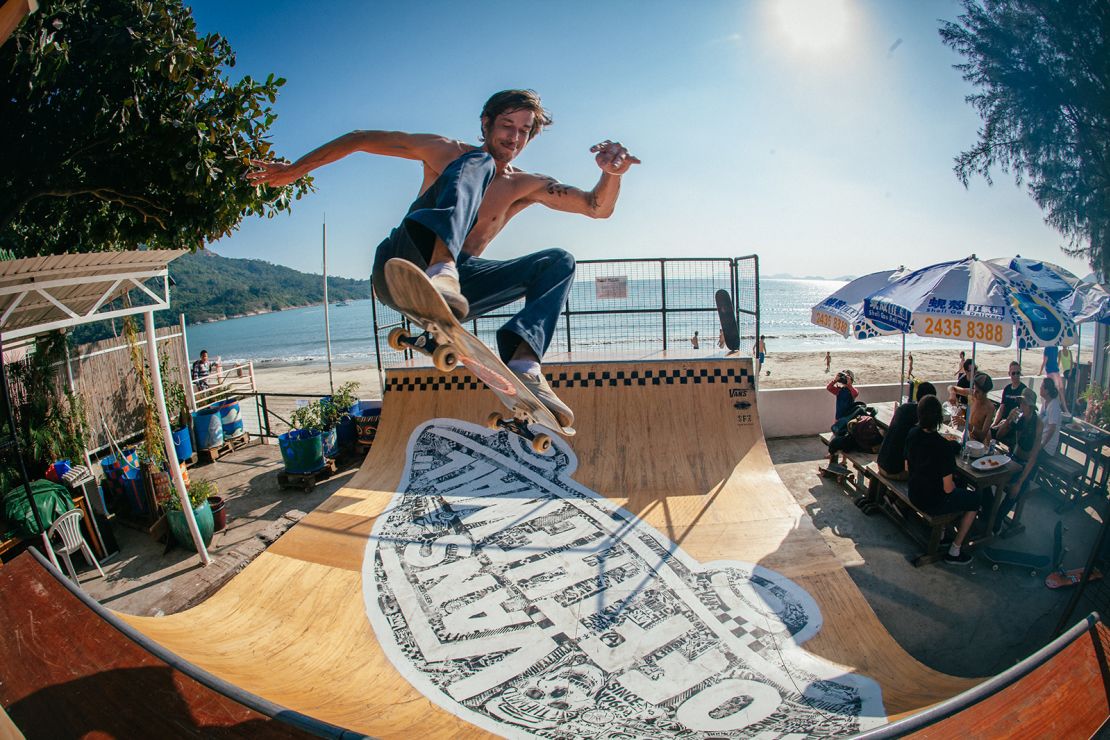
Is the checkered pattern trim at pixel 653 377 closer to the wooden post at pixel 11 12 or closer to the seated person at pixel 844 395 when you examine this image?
the seated person at pixel 844 395

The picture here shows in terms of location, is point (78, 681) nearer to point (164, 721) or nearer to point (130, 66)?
point (164, 721)

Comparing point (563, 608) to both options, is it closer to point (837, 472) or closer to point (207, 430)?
point (837, 472)

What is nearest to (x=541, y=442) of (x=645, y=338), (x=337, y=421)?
(x=337, y=421)

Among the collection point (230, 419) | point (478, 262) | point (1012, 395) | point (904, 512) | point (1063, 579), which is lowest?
point (1063, 579)

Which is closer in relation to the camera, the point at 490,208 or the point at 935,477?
the point at 490,208

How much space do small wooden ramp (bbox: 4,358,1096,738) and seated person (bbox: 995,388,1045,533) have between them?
2.38 m

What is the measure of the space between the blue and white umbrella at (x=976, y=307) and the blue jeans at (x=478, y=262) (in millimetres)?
5098

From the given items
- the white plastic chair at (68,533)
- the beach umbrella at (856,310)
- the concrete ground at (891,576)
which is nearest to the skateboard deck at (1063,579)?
the concrete ground at (891,576)

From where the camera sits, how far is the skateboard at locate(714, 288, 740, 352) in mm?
8727

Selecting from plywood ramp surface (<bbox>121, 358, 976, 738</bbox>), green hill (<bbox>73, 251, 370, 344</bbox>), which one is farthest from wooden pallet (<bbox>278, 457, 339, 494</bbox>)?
green hill (<bbox>73, 251, 370, 344</bbox>)

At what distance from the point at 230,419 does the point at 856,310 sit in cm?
1172

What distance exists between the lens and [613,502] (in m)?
5.97

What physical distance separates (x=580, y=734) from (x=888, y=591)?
147 inches

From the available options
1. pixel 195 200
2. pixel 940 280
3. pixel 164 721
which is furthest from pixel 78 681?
pixel 940 280
